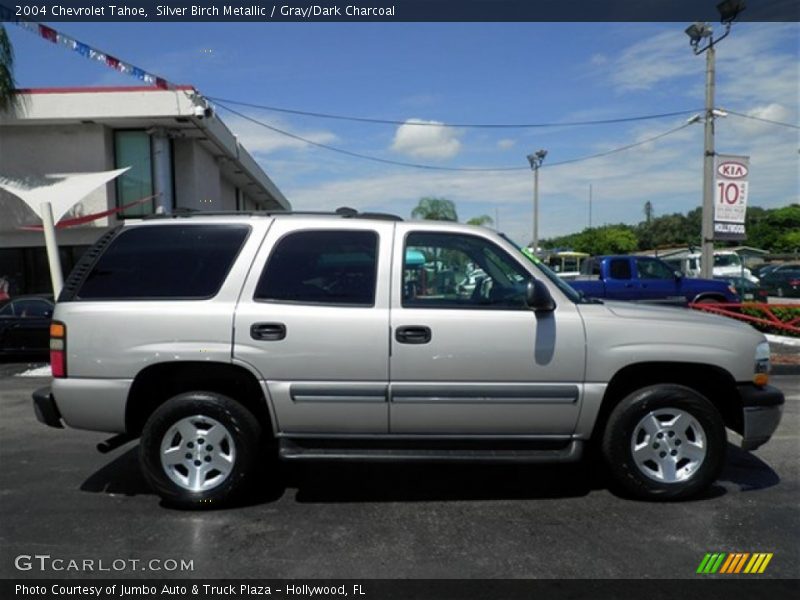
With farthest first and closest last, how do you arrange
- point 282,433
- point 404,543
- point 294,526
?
1. point 282,433
2. point 294,526
3. point 404,543

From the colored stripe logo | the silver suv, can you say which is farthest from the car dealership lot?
the silver suv

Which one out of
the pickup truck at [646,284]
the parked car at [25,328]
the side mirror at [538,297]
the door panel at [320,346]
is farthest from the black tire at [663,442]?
the pickup truck at [646,284]

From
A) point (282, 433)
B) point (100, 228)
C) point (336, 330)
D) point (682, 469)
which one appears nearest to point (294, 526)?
point (282, 433)

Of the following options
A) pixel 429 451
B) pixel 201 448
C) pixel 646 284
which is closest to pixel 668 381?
pixel 429 451

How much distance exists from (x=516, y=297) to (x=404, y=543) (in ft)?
5.70

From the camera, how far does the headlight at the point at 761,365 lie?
14.7 feet

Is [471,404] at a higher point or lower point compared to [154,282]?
lower

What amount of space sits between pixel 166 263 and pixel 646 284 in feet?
46.1

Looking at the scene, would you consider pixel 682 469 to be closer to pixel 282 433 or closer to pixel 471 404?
pixel 471 404

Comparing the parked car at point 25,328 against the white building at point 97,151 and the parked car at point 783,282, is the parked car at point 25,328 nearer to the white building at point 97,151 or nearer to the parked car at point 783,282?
the white building at point 97,151

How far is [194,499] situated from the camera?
14.4 ft

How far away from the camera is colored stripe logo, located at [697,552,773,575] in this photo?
3.56 meters

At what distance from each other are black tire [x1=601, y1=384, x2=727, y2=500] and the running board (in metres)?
0.29

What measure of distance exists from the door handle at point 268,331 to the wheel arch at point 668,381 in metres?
2.19
